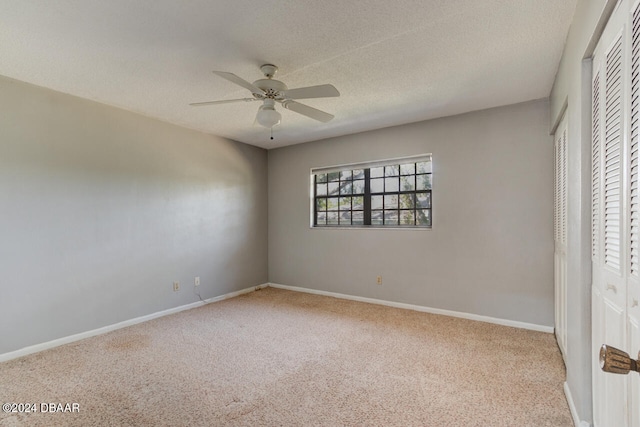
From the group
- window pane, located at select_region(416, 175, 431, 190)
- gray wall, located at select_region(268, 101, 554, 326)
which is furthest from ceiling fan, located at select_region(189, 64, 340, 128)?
window pane, located at select_region(416, 175, 431, 190)

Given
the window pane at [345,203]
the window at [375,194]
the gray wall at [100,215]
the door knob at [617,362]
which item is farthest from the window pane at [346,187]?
the door knob at [617,362]

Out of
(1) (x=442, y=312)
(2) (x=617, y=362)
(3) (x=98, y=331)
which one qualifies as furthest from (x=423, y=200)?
(3) (x=98, y=331)

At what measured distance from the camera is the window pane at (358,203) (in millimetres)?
4624

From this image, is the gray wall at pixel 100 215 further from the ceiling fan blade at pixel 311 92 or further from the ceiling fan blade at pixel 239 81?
the ceiling fan blade at pixel 311 92

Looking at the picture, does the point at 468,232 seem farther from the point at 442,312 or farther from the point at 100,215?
the point at 100,215

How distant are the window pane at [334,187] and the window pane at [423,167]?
4.22 ft

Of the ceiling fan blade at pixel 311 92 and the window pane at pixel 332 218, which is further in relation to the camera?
the window pane at pixel 332 218

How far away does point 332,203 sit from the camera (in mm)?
4922

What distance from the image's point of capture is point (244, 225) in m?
4.98

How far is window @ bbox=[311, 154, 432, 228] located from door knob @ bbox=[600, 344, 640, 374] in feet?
10.8

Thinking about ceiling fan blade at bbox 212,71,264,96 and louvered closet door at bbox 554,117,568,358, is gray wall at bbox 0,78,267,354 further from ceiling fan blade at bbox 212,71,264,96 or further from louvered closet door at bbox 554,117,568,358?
louvered closet door at bbox 554,117,568,358

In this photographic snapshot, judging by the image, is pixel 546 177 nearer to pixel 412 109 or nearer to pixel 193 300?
pixel 412 109

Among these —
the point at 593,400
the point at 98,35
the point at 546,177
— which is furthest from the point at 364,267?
the point at 98,35

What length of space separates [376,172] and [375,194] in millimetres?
321
